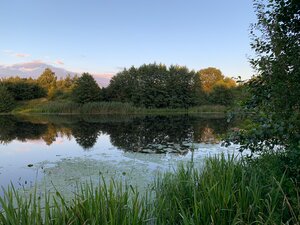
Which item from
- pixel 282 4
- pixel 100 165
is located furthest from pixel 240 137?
pixel 100 165

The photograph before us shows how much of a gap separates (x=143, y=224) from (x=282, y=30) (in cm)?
→ 309

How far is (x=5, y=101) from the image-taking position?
42375 mm

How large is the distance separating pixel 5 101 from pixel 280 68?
45.7 meters

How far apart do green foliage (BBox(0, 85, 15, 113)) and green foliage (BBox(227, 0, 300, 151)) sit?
148 feet

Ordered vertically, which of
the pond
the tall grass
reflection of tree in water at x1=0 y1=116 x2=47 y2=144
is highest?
the tall grass

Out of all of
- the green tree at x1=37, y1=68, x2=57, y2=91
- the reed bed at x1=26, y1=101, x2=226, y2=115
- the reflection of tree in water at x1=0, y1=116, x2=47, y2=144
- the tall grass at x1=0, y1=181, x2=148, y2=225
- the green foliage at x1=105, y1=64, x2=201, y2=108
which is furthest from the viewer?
the green tree at x1=37, y1=68, x2=57, y2=91

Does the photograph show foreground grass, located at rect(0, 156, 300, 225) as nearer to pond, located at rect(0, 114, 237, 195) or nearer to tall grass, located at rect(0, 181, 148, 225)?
tall grass, located at rect(0, 181, 148, 225)

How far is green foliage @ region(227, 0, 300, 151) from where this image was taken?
3352 mm

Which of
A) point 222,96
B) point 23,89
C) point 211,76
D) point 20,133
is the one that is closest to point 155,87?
point 222,96

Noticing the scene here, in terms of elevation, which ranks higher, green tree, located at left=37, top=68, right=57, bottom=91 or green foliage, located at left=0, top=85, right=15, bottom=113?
green tree, located at left=37, top=68, right=57, bottom=91

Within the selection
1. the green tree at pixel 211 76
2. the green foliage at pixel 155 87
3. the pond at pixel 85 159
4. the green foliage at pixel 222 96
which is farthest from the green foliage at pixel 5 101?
the green tree at pixel 211 76

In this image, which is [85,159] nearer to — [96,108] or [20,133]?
[20,133]

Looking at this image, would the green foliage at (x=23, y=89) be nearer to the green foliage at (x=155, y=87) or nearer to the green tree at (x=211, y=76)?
the green foliage at (x=155, y=87)

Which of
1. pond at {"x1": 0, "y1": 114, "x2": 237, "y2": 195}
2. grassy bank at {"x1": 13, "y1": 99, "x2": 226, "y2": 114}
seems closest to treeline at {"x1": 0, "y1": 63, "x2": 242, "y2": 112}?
grassy bank at {"x1": 13, "y1": 99, "x2": 226, "y2": 114}
